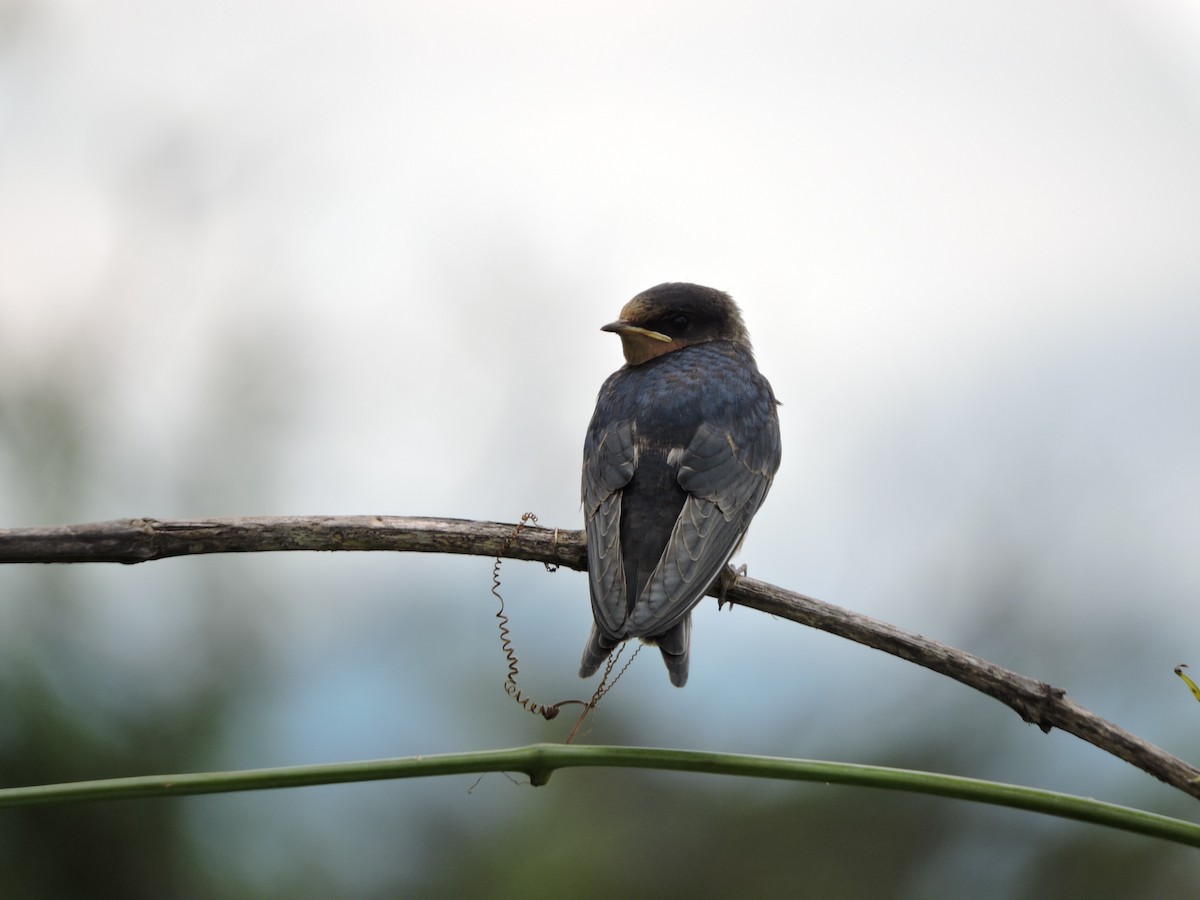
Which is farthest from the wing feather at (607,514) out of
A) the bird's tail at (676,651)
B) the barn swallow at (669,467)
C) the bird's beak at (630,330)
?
the bird's beak at (630,330)

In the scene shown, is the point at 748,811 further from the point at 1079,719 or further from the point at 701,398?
the point at 1079,719

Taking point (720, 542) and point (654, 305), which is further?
point (654, 305)

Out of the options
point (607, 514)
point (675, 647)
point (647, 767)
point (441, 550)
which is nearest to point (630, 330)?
point (607, 514)

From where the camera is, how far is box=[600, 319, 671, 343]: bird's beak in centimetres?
296

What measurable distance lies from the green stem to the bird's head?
1934mm

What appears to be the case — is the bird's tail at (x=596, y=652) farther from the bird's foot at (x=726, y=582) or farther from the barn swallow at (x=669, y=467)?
the bird's foot at (x=726, y=582)

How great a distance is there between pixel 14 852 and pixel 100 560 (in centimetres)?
166

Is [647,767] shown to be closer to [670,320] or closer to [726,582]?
[726,582]

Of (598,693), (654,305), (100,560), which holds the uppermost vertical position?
(654,305)

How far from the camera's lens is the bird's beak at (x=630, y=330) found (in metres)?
2.96

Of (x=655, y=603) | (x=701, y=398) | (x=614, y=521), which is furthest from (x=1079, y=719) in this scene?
(x=701, y=398)

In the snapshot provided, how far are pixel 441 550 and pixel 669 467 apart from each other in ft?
2.45

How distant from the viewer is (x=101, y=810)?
2.95 meters

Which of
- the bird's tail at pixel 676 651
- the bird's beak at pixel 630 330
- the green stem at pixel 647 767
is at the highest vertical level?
the bird's beak at pixel 630 330
